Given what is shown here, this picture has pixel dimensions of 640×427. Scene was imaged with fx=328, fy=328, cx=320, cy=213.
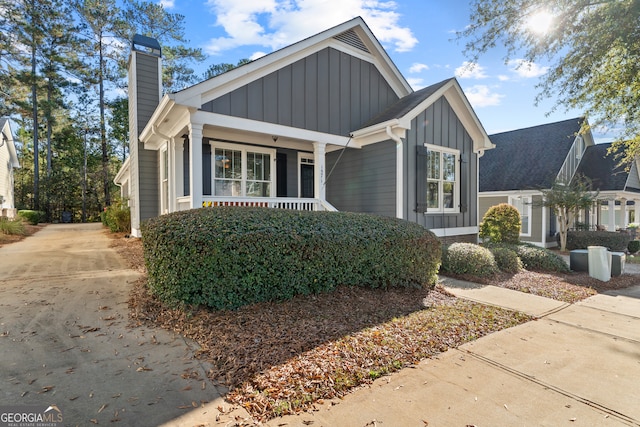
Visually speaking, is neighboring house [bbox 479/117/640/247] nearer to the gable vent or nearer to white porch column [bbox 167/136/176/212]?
the gable vent

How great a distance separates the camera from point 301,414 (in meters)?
2.27

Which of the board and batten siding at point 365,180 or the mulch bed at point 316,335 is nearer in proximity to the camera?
the mulch bed at point 316,335

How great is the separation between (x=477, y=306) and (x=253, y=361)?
3542 millimetres

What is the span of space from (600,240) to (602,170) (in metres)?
6.08

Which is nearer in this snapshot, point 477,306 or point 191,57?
point 477,306

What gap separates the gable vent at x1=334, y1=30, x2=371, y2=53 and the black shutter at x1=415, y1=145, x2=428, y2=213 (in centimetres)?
372

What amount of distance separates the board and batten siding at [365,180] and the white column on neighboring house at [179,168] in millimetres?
3940

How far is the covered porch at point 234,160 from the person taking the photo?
691 cm

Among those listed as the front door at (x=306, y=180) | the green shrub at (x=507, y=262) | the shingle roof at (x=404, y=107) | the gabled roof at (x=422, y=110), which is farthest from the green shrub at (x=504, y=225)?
the front door at (x=306, y=180)

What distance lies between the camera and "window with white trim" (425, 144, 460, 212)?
893 cm

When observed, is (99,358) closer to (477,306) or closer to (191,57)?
(477,306)

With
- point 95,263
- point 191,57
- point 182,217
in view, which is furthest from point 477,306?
point 191,57

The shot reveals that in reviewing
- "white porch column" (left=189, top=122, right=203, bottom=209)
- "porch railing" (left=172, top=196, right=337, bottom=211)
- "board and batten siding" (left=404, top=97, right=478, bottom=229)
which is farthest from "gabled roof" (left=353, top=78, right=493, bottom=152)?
"white porch column" (left=189, top=122, right=203, bottom=209)

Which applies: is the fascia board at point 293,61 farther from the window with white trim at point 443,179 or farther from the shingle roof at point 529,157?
the shingle roof at point 529,157
